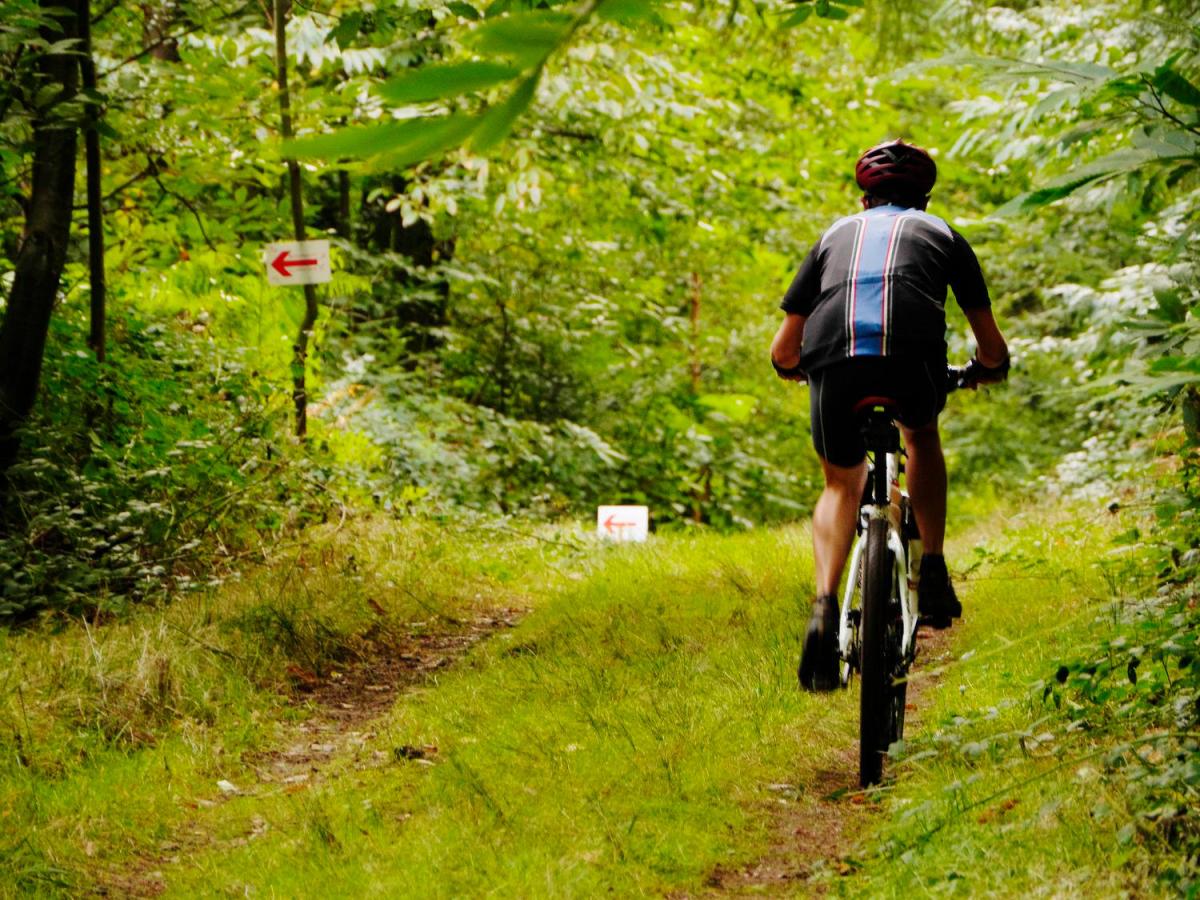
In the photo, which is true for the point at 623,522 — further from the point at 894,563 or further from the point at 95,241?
the point at 894,563

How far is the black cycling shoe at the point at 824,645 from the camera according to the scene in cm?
384

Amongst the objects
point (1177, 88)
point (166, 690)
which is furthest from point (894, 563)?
point (166, 690)

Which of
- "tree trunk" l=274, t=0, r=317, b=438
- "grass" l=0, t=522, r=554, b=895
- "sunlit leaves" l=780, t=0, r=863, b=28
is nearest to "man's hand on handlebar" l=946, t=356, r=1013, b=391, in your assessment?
"sunlit leaves" l=780, t=0, r=863, b=28

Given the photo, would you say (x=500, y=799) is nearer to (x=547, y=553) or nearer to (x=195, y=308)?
(x=547, y=553)

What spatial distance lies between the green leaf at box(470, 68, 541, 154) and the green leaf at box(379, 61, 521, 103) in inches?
0.5

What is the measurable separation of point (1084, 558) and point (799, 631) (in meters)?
1.94

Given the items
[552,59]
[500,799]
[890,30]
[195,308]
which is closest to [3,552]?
[195,308]

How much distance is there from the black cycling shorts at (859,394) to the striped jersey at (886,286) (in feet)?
0.11

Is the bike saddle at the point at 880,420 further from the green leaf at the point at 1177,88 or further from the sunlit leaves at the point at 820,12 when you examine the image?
the green leaf at the point at 1177,88

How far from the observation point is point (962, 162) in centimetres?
1717

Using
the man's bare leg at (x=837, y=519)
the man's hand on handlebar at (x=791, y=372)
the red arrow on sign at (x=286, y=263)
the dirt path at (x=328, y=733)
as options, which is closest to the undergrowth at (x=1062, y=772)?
the man's bare leg at (x=837, y=519)

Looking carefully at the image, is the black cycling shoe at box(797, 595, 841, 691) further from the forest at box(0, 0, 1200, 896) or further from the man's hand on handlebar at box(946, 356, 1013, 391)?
the man's hand on handlebar at box(946, 356, 1013, 391)

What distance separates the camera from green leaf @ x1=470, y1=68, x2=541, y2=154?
0.94 m

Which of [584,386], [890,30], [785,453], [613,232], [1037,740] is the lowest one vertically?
[785,453]
